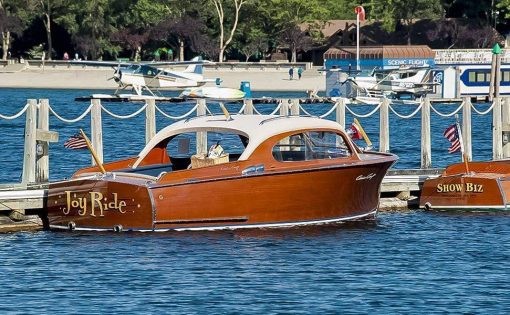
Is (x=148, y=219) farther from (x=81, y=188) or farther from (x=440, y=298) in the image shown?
(x=440, y=298)

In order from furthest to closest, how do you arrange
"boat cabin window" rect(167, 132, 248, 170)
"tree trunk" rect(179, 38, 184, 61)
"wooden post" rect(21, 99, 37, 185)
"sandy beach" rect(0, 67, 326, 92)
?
"tree trunk" rect(179, 38, 184, 61)
"sandy beach" rect(0, 67, 326, 92)
"wooden post" rect(21, 99, 37, 185)
"boat cabin window" rect(167, 132, 248, 170)

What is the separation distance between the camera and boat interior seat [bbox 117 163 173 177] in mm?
29719

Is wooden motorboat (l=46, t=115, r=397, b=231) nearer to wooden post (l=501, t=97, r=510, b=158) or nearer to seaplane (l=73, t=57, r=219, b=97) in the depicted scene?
wooden post (l=501, t=97, r=510, b=158)

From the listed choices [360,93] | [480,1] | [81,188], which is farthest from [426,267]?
[480,1]

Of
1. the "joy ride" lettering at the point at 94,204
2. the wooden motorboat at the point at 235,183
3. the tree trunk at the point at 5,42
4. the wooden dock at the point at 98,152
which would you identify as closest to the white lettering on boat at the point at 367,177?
the wooden motorboat at the point at 235,183

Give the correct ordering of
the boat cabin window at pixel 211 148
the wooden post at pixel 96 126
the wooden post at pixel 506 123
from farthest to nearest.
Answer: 1. the wooden post at pixel 506 123
2. the wooden post at pixel 96 126
3. the boat cabin window at pixel 211 148

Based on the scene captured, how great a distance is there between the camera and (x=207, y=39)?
428 feet

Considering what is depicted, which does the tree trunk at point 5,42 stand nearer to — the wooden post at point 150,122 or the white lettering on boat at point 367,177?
the wooden post at point 150,122

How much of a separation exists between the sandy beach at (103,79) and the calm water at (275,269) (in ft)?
285

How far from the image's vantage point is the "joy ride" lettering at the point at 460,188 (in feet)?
106

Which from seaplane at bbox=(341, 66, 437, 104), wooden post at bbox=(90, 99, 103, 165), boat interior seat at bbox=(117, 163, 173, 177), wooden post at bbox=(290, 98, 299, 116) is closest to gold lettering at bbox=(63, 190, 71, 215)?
boat interior seat at bbox=(117, 163, 173, 177)

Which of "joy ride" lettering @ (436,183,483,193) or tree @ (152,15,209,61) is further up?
tree @ (152,15,209,61)

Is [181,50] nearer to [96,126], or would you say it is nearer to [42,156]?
[96,126]

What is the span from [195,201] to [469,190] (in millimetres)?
7401
